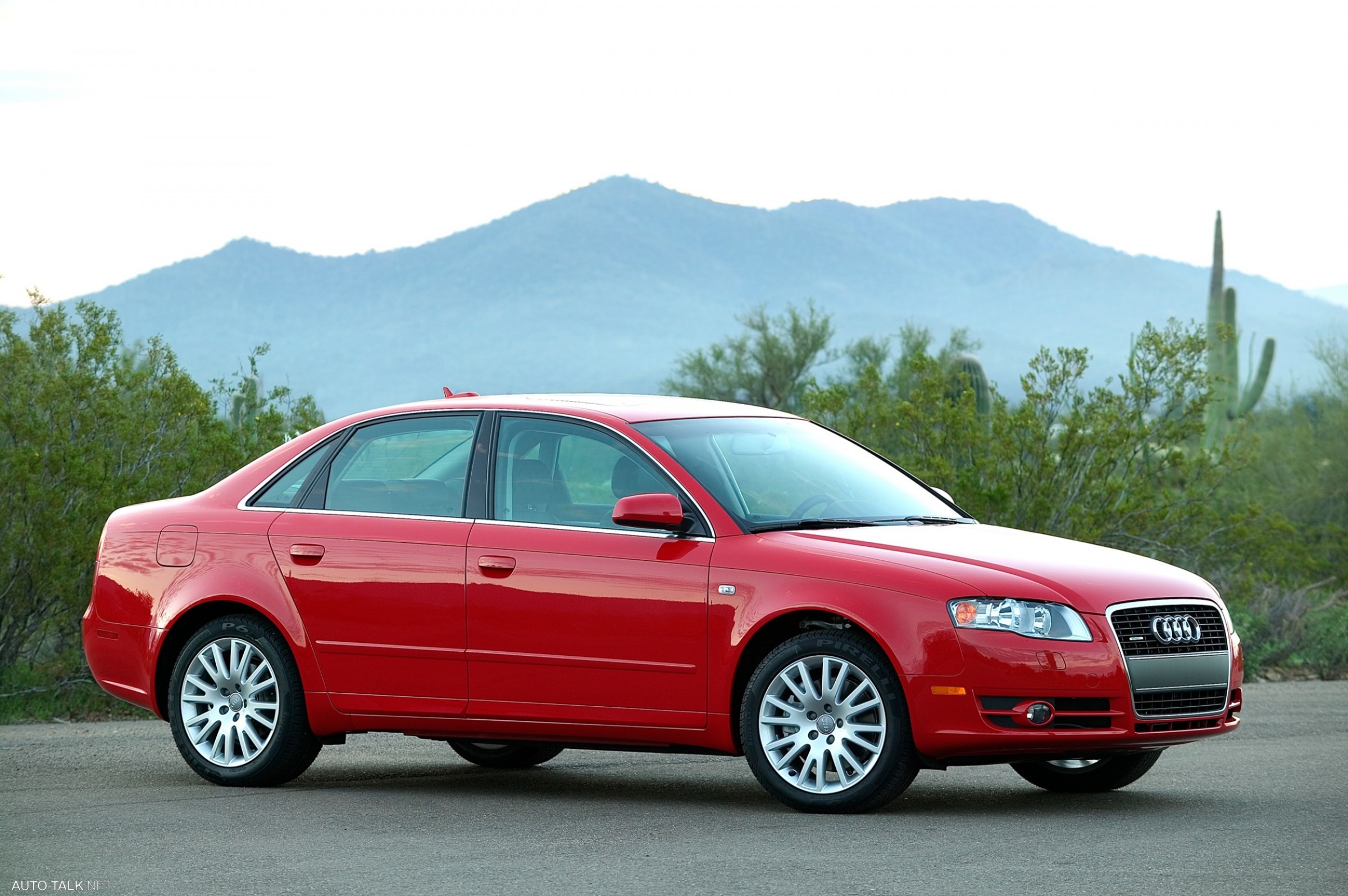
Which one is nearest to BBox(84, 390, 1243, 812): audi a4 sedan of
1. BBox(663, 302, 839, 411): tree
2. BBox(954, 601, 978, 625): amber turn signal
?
BBox(954, 601, 978, 625): amber turn signal

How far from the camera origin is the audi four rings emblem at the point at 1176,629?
730 cm

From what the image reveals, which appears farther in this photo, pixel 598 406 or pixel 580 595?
pixel 598 406

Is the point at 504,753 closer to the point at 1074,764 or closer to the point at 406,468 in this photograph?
the point at 406,468

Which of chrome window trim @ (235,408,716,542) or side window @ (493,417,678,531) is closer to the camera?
chrome window trim @ (235,408,716,542)

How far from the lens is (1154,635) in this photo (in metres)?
7.29

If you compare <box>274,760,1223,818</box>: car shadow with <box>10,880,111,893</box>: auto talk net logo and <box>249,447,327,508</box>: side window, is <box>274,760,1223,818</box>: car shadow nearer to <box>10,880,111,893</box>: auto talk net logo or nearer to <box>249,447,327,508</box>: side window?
<box>249,447,327,508</box>: side window

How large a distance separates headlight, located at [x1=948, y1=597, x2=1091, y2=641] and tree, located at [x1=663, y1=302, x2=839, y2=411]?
114 ft

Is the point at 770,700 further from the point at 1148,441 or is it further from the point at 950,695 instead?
the point at 1148,441

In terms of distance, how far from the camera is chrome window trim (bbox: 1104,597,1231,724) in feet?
23.4

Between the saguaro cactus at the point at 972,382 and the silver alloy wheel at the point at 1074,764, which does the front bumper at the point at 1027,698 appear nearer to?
the silver alloy wheel at the point at 1074,764

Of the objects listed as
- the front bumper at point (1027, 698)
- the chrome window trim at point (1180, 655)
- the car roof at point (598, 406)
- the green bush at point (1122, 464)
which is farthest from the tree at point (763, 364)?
the front bumper at point (1027, 698)

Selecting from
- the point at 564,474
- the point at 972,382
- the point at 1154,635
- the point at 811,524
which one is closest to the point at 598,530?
the point at 564,474

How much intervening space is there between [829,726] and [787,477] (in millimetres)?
1306

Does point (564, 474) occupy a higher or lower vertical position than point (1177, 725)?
higher
